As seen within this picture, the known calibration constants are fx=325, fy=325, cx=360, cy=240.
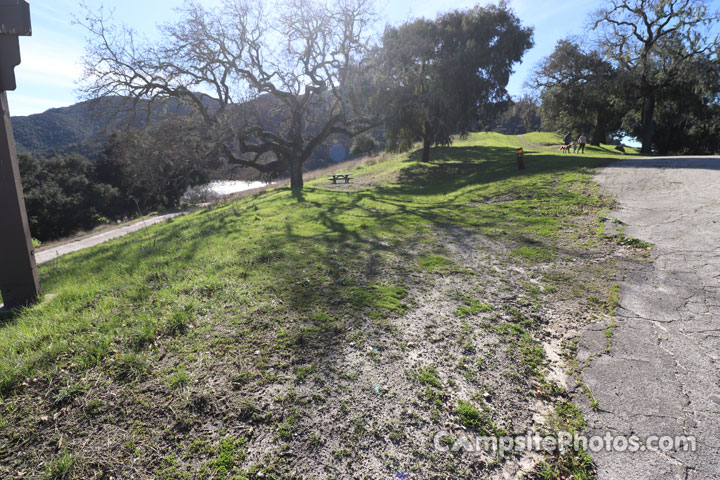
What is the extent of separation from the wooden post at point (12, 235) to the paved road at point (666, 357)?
6.46 m

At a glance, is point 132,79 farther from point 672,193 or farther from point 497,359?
point 672,193

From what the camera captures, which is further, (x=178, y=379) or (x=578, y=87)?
(x=578, y=87)

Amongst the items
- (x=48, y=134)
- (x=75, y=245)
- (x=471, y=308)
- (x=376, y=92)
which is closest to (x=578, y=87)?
(x=376, y=92)

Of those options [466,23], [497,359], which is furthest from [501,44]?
[497,359]

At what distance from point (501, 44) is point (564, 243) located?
19.5 m

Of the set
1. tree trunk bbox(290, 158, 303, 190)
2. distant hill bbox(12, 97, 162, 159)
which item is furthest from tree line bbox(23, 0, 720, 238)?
distant hill bbox(12, 97, 162, 159)

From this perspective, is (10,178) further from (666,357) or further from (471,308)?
(666,357)

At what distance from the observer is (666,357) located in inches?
123

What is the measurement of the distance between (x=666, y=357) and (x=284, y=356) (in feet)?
12.1

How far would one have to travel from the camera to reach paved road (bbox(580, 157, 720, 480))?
7.24 feet

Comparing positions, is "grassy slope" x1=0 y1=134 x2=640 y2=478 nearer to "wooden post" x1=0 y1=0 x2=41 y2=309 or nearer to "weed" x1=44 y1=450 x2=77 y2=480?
"weed" x1=44 y1=450 x2=77 y2=480

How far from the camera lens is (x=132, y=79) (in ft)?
49.3

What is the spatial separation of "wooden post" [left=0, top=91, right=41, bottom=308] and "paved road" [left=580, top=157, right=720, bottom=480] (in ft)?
21.2

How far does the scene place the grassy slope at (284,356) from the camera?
7.52 feet
